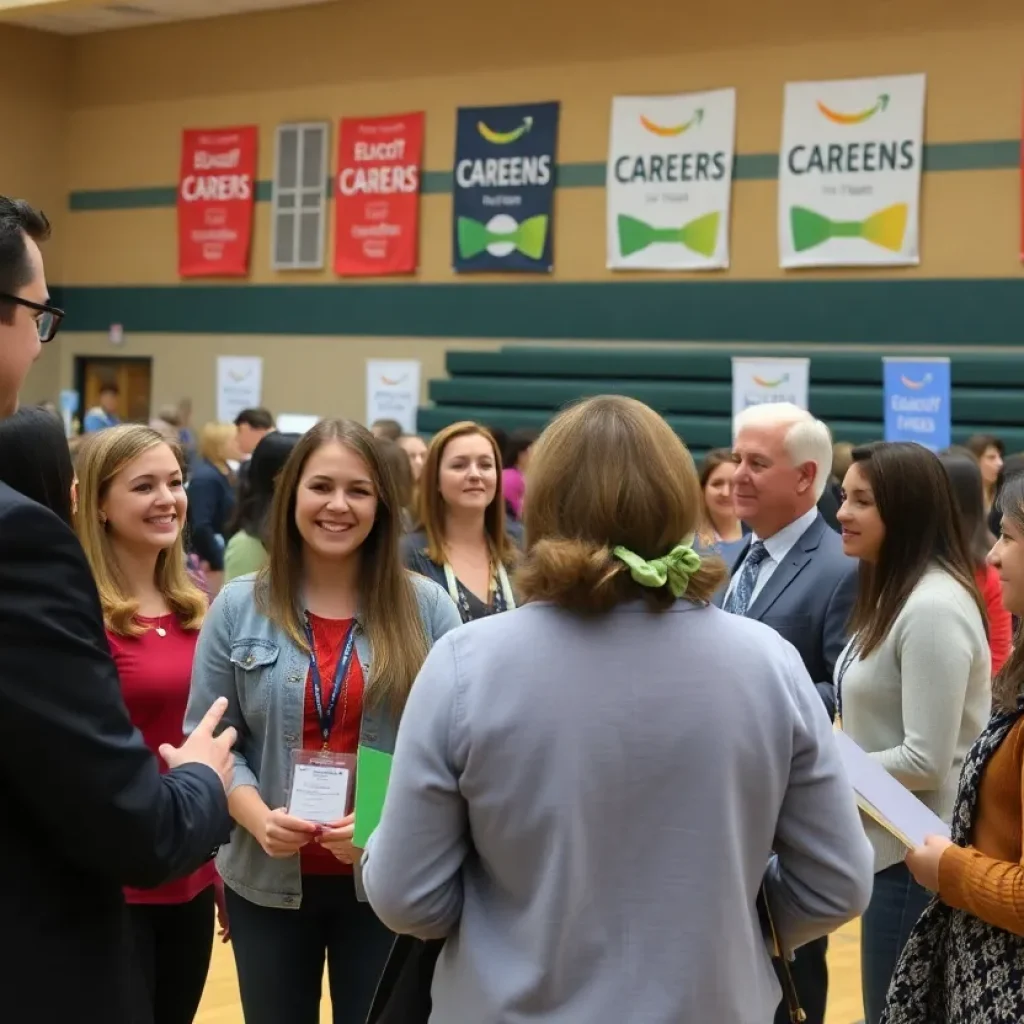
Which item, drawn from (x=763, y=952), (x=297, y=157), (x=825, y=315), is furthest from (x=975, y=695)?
(x=297, y=157)

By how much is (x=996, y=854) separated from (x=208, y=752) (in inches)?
49.0

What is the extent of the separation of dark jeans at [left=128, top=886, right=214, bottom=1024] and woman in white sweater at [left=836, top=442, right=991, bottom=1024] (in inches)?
54.3

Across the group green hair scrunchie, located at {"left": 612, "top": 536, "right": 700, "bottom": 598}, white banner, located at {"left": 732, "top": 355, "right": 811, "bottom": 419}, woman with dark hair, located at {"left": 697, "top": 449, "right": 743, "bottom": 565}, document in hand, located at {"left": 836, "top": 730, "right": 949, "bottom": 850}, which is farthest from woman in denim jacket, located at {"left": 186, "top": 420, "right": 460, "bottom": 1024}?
white banner, located at {"left": 732, "top": 355, "right": 811, "bottom": 419}

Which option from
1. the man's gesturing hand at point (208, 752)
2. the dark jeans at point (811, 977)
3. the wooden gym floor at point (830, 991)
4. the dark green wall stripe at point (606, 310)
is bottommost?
the wooden gym floor at point (830, 991)

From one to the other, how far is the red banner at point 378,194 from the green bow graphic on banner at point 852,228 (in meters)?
4.26

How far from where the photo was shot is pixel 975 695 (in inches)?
122

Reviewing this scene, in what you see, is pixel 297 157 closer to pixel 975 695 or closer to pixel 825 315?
pixel 825 315

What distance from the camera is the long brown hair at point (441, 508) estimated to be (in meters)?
4.64

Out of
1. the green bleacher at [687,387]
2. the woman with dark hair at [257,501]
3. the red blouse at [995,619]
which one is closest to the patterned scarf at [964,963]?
the red blouse at [995,619]

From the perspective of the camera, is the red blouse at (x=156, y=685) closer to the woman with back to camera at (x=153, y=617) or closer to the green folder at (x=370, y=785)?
the woman with back to camera at (x=153, y=617)

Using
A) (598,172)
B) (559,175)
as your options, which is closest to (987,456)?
(598,172)

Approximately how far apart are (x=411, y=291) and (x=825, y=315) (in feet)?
15.0

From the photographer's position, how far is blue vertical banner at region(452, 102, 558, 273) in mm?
14320

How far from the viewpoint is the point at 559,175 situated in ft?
46.8
